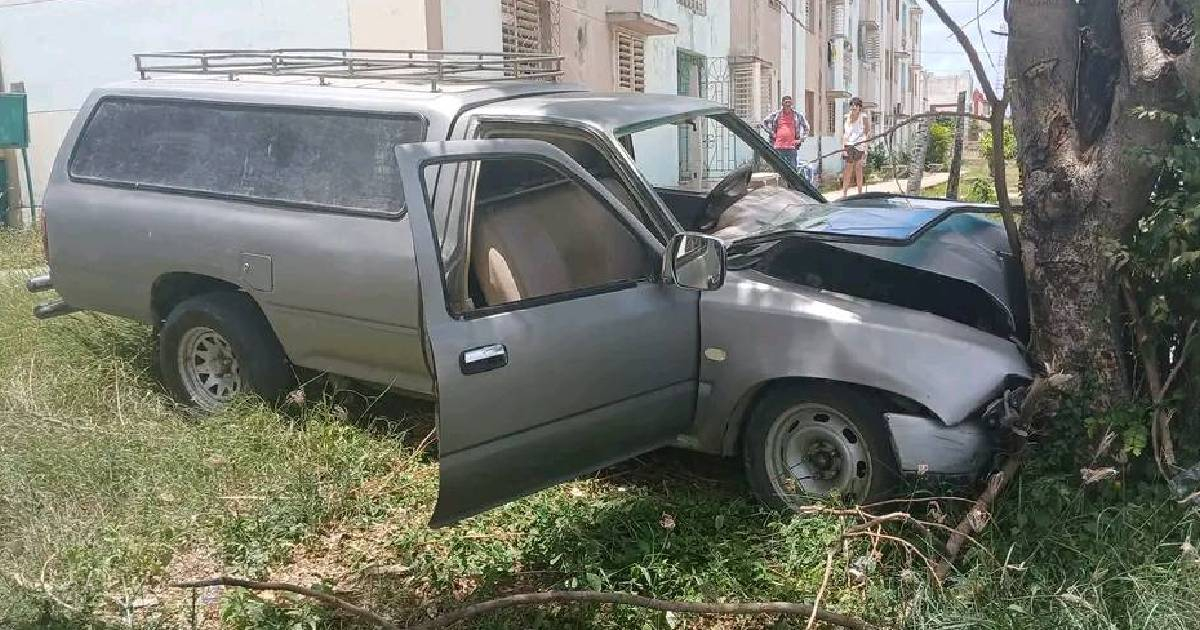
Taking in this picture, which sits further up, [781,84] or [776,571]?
[781,84]

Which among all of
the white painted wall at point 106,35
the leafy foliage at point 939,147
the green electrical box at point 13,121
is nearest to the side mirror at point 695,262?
the white painted wall at point 106,35

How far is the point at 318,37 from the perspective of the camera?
34.8ft

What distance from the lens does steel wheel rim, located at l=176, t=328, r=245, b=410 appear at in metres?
5.10

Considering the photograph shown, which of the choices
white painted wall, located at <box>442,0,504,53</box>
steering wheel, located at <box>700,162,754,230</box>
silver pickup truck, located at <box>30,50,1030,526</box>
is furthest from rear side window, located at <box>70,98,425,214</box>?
white painted wall, located at <box>442,0,504,53</box>

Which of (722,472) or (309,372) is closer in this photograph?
(722,472)

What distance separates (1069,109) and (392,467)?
10.1 ft

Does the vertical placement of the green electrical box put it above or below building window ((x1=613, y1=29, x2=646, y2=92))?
below

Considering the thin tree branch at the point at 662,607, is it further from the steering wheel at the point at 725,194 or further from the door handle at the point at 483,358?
the steering wheel at the point at 725,194

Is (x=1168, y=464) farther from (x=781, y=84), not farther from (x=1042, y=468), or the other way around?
(x=781, y=84)

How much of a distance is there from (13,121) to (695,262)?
10.8m

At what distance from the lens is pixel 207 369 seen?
5.17m

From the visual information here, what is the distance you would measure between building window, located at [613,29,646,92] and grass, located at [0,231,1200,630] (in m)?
11.2

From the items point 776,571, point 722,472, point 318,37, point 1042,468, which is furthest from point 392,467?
point 318,37

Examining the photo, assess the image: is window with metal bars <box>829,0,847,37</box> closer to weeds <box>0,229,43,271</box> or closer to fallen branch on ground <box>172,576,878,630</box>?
weeds <box>0,229,43,271</box>
